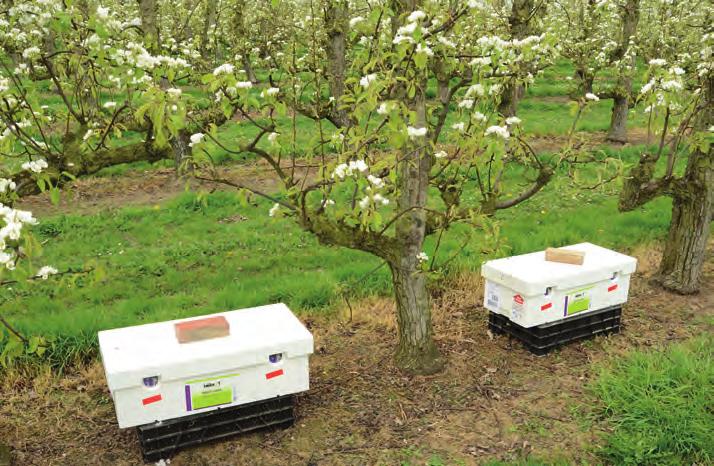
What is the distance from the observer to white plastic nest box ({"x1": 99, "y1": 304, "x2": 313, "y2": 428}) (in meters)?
4.98

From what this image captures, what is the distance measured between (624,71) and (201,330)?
14.3 m

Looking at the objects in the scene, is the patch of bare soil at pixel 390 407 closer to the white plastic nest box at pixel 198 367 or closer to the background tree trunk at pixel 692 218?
the white plastic nest box at pixel 198 367

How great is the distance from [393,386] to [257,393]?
159cm

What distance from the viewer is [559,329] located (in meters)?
7.01

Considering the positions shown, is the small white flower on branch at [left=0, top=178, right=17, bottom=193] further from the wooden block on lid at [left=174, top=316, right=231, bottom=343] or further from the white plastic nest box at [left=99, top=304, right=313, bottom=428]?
the wooden block on lid at [left=174, top=316, right=231, bottom=343]

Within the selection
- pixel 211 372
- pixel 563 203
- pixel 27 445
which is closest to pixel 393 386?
pixel 211 372

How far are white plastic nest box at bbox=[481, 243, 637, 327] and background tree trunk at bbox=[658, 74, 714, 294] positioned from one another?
1776 mm

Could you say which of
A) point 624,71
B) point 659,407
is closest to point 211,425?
point 659,407

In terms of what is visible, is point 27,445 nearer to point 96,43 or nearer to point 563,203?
point 96,43

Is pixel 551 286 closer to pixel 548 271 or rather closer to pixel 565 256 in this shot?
pixel 548 271

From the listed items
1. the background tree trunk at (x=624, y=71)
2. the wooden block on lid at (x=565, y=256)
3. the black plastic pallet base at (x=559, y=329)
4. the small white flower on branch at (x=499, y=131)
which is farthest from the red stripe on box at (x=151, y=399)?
the background tree trunk at (x=624, y=71)

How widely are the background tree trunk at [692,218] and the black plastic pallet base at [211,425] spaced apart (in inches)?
227

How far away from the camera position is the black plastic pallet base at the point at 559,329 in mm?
6926

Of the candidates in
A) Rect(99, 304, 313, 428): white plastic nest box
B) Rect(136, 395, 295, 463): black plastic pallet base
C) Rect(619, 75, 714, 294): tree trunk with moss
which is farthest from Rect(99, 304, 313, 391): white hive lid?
Rect(619, 75, 714, 294): tree trunk with moss
